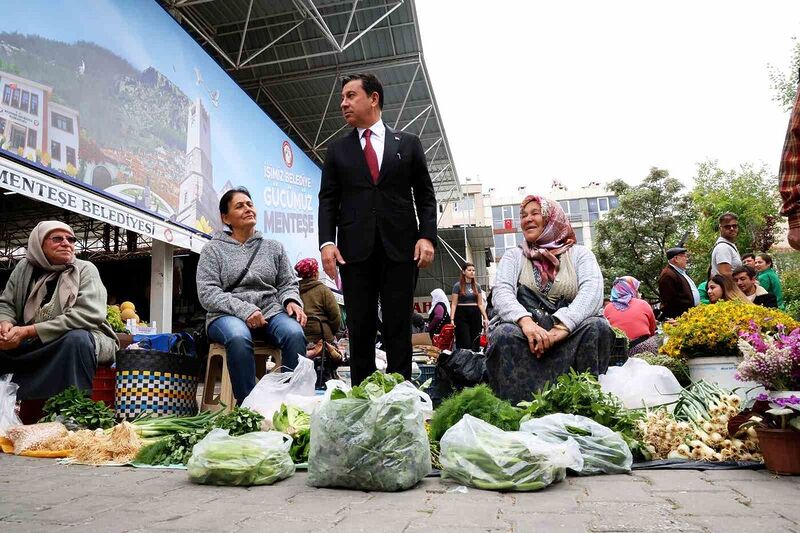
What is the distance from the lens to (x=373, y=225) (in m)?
3.33

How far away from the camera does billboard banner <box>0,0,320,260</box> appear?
19.5 ft

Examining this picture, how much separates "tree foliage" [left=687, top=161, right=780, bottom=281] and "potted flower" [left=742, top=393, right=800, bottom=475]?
2977cm

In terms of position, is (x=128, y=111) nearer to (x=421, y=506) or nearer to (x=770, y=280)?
(x=421, y=506)

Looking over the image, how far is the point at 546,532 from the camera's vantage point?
1.56 meters

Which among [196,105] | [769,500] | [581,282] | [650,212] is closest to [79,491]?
[769,500]

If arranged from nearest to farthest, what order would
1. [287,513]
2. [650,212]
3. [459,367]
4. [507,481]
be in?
[287,513] < [507,481] < [459,367] < [650,212]

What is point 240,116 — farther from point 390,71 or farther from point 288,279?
point 288,279

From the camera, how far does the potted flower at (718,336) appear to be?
11.3 ft

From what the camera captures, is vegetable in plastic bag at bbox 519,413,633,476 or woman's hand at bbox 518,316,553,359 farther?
woman's hand at bbox 518,316,553,359

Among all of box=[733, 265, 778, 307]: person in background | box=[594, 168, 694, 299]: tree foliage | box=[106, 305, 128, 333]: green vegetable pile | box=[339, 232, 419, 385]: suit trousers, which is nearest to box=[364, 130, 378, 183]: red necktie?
box=[339, 232, 419, 385]: suit trousers

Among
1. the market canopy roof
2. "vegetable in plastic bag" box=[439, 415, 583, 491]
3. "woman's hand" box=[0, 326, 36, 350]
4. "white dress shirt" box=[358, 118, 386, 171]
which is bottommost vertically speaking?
"vegetable in plastic bag" box=[439, 415, 583, 491]

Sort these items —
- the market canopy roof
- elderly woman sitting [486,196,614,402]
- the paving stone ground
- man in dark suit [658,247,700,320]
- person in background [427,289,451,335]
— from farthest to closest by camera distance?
1. the market canopy roof
2. person in background [427,289,451,335]
3. man in dark suit [658,247,700,320]
4. elderly woman sitting [486,196,614,402]
5. the paving stone ground

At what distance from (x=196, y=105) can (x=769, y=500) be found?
965 centimetres

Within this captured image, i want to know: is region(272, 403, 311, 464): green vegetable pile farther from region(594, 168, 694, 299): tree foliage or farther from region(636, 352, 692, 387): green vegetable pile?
region(594, 168, 694, 299): tree foliage
